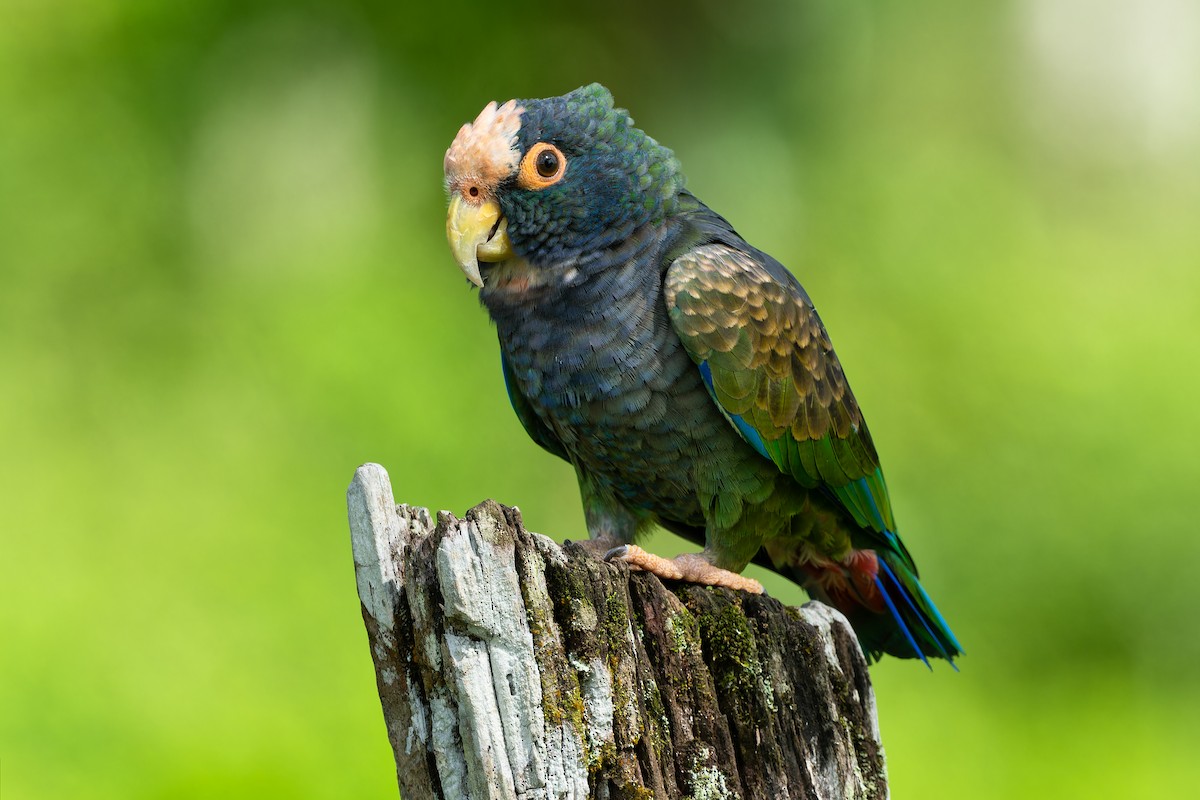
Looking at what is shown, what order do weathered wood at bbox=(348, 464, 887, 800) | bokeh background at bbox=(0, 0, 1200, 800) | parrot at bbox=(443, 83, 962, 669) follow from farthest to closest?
bokeh background at bbox=(0, 0, 1200, 800), parrot at bbox=(443, 83, 962, 669), weathered wood at bbox=(348, 464, 887, 800)

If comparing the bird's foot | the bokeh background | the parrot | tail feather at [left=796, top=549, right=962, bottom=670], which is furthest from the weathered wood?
the bokeh background

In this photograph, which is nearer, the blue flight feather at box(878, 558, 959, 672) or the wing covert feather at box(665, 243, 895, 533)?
the wing covert feather at box(665, 243, 895, 533)

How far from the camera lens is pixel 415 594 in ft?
8.82

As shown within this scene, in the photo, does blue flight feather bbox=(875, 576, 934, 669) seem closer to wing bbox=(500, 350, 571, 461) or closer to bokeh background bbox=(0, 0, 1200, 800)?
wing bbox=(500, 350, 571, 461)

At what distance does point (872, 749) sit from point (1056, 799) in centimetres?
365

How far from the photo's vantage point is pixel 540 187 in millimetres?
3748

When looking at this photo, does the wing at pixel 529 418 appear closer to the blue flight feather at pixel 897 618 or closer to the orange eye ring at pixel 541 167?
the orange eye ring at pixel 541 167

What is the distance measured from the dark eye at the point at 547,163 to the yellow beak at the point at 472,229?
0.60ft

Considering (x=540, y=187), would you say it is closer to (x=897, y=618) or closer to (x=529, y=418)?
(x=529, y=418)

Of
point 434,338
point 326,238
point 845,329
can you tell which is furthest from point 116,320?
point 845,329

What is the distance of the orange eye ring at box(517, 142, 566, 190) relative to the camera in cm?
373

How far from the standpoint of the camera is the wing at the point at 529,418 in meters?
4.26

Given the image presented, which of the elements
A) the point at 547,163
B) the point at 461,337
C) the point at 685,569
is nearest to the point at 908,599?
the point at 685,569

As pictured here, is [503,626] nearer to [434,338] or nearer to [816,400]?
[816,400]
